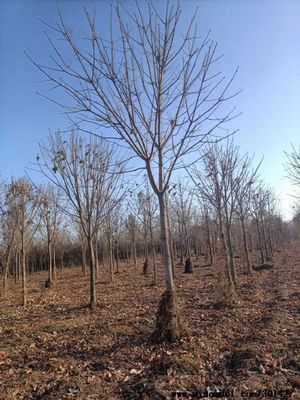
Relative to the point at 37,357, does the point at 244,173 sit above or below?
above

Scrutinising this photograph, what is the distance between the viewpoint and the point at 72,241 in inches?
1628

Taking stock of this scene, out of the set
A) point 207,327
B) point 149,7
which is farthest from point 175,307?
point 149,7

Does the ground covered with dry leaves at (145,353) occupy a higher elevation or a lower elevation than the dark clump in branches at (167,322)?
lower

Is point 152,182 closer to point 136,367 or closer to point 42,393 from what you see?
point 136,367

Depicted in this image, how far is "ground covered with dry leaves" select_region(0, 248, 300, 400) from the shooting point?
3.76 meters

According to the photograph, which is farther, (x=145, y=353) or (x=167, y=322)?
(x=167, y=322)

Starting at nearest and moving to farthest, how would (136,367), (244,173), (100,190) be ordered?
(136,367) → (100,190) → (244,173)

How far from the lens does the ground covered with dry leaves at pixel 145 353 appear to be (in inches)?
148

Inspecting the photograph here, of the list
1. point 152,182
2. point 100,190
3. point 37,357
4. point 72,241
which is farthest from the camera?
point 72,241

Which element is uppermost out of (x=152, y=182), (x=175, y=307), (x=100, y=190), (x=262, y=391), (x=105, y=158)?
(x=105, y=158)

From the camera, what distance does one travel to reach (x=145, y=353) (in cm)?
497

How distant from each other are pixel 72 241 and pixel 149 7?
37.7 m

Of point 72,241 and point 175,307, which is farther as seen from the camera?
point 72,241

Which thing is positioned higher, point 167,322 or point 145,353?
point 167,322
